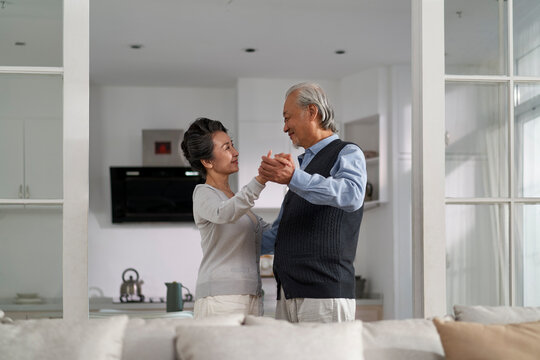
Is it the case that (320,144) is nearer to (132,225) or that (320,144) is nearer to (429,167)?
(429,167)

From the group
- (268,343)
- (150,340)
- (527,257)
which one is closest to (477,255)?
(527,257)

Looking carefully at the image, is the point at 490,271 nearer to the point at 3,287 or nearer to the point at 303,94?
the point at 303,94

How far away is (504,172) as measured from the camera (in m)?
3.05

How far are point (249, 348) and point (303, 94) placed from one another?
1.15 metres

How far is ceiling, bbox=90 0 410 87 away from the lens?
5.12 m

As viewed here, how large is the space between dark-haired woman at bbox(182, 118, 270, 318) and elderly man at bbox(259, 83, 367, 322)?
0.50ft

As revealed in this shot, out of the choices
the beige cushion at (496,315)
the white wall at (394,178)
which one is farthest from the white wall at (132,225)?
the beige cushion at (496,315)

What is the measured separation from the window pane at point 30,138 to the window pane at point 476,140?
1.54m

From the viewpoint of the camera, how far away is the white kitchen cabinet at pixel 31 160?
9.27ft

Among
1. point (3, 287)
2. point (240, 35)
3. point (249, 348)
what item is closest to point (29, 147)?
point (3, 287)

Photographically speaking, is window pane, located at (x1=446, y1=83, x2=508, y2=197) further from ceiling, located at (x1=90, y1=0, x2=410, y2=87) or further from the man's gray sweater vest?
ceiling, located at (x1=90, y1=0, x2=410, y2=87)

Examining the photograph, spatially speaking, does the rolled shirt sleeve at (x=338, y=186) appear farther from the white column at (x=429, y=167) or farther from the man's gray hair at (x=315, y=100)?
the white column at (x=429, y=167)

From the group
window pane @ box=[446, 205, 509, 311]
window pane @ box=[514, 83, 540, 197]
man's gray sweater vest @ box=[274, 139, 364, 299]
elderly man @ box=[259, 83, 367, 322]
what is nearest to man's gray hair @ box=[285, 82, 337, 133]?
elderly man @ box=[259, 83, 367, 322]

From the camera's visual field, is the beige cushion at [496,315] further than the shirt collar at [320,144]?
No
